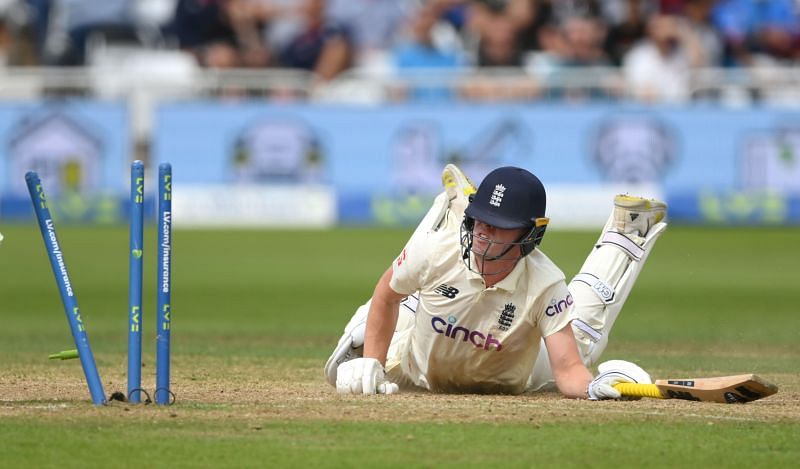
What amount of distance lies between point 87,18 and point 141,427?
59.7ft

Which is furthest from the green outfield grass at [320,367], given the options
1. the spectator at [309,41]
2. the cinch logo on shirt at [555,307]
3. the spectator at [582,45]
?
the spectator at [309,41]

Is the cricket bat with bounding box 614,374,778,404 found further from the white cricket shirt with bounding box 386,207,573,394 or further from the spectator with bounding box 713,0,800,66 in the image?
the spectator with bounding box 713,0,800,66

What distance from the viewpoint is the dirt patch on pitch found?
627 cm

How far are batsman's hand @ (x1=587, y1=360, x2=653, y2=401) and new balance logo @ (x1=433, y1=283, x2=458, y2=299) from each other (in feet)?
2.57

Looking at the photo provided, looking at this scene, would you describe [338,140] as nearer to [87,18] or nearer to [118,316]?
[87,18]

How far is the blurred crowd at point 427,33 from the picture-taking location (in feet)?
67.9

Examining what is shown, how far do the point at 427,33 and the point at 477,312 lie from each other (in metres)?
14.5

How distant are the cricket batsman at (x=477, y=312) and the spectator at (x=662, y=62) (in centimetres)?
1306

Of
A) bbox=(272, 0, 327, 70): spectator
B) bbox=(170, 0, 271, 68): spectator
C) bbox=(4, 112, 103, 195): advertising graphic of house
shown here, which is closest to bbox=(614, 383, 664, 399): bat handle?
bbox=(4, 112, 103, 195): advertising graphic of house

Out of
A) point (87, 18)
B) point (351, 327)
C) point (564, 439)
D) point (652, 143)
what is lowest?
point (564, 439)

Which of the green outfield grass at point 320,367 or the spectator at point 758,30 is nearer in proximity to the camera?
the green outfield grass at point 320,367

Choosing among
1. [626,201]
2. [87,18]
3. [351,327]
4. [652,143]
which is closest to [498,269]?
[351,327]

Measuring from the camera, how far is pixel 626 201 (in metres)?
7.94

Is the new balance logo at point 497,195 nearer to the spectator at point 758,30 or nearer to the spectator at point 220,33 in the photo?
the spectator at point 220,33
